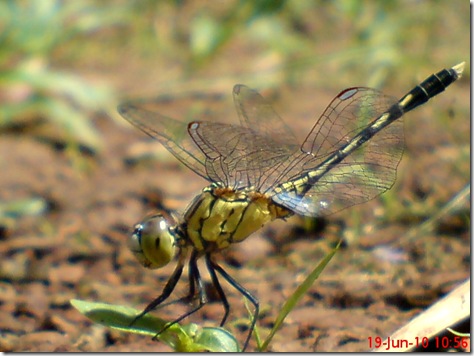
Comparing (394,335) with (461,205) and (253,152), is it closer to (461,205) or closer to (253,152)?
(253,152)

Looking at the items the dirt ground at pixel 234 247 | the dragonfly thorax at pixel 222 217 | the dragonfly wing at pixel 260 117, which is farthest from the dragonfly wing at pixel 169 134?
the dirt ground at pixel 234 247

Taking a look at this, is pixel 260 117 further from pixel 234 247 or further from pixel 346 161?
pixel 234 247

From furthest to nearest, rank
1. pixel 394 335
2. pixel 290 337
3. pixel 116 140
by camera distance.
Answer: pixel 116 140
pixel 290 337
pixel 394 335

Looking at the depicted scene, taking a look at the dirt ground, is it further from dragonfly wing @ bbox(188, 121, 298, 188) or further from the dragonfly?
dragonfly wing @ bbox(188, 121, 298, 188)

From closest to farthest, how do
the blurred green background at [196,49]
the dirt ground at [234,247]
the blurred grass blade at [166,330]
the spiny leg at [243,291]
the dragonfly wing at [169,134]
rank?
the blurred grass blade at [166,330], the spiny leg at [243,291], the dirt ground at [234,247], the dragonfly wing at [169,134], the blurred green background at [196,49]

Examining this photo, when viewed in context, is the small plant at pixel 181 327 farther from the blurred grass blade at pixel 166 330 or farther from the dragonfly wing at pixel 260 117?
the dragonfly wing at pixel 260 117

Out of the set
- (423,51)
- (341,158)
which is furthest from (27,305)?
(423,51)

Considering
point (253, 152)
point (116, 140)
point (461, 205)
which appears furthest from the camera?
point (116, 140)
